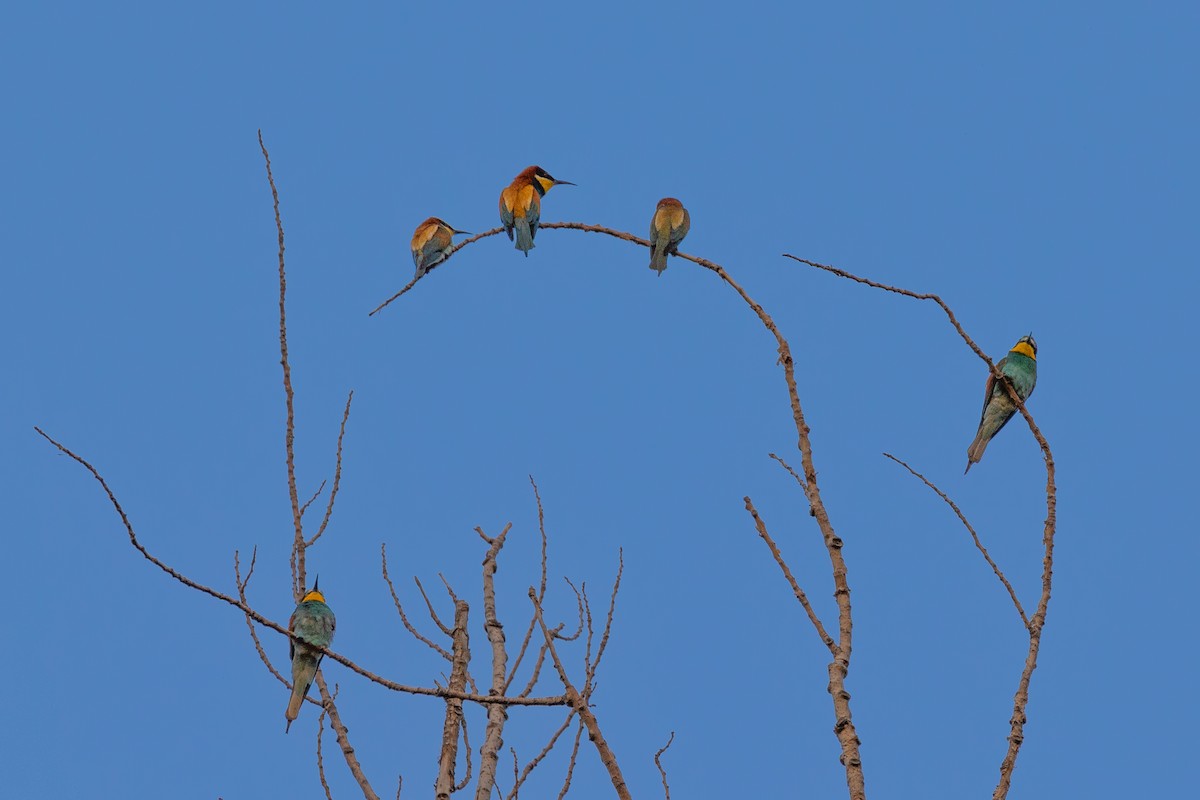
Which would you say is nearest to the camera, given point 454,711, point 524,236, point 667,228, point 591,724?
point 591,724

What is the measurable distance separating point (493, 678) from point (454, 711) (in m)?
0.30

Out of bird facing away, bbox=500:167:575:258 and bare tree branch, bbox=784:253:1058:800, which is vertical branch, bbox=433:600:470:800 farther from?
bird facing away, bbox=500:167:575:258

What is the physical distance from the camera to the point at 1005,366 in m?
6.27

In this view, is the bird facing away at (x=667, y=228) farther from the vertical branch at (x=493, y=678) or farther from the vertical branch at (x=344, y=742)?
the vertical branch at (x=344, y=742)

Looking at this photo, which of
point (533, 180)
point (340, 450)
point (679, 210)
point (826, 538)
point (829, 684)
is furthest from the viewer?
point (533, 180)

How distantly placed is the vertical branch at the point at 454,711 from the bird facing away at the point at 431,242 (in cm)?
604

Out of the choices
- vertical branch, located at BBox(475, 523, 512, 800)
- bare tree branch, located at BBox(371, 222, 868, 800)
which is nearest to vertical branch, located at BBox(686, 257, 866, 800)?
bare tree branch, located at BBox(371, 222, 868, 800)

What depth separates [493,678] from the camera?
3426 mm

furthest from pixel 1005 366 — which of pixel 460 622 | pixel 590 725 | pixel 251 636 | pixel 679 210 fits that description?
pixel 590 725

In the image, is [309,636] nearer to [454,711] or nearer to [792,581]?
[454,711]

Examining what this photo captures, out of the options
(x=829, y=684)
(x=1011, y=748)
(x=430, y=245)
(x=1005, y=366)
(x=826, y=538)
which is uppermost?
(x=430, y=245)

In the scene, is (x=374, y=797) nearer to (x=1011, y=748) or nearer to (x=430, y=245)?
(x=1011, y=748)

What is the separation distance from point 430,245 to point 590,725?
7577 mm

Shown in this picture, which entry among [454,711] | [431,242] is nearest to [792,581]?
[454,711]
